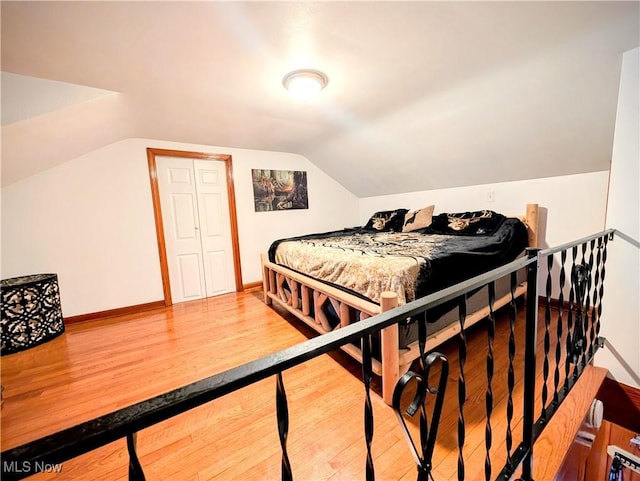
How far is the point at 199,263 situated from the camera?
3518mm

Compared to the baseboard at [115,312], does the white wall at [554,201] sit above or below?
above

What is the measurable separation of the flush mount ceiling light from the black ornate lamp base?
276cm

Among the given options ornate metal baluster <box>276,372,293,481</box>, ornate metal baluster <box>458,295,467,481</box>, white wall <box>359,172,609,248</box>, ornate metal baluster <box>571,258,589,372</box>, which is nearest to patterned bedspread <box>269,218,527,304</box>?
white wall <box>359,172,609,248</box>

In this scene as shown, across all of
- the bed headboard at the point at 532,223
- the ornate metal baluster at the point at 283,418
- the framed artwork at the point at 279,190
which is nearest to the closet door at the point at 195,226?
the framed artwork at the point at 279,190

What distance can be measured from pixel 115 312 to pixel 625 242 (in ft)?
14.6

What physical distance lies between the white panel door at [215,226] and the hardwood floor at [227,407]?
117cm

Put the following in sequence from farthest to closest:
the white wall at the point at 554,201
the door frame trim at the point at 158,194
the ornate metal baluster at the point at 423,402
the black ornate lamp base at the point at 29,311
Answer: the door frame trim at the point at 158,194 < the white wall at the point at 554,201 < the black ornate lamp base at the point at 29,311 < the ornate metal baluster at the point at 423,402

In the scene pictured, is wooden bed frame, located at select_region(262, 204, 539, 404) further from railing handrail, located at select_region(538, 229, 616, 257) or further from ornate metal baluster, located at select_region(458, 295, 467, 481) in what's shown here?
railing handrail, located at select_region(538, 229, 616, 257)

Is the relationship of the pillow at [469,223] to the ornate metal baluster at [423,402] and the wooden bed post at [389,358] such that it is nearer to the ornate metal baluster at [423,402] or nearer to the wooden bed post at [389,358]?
the wooden bed post at [389,358]

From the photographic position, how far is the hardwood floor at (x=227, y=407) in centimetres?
117

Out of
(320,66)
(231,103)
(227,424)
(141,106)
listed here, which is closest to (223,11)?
(320,66)

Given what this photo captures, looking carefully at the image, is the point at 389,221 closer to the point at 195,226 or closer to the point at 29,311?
the point at 195,226

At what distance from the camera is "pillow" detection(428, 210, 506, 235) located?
2.66m

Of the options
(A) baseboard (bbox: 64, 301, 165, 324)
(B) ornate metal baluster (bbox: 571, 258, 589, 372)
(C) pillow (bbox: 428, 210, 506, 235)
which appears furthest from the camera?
(A) baseboard (bbox: 64, 301, 165, 324)
